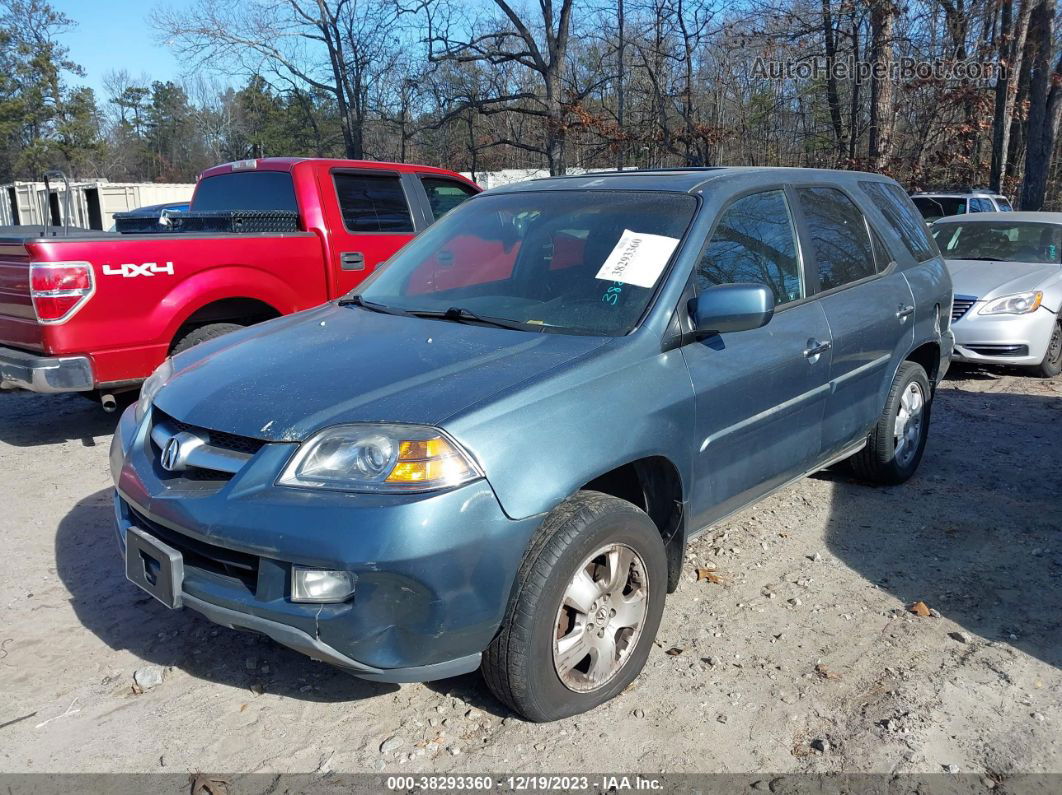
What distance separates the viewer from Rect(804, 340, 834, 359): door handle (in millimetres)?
3752

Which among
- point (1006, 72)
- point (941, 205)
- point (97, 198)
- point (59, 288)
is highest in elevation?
point (1006, 72)

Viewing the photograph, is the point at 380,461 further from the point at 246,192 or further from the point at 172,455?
the point at 246,192

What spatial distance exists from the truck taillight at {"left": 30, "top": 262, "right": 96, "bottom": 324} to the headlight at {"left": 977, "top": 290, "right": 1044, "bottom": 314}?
741 centimetres

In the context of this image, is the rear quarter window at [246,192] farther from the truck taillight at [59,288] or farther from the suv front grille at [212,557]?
the suv front grille at [212,557]

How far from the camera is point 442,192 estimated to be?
7.64 metres

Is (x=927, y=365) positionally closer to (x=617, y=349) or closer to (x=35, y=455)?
(x=617, y=349)

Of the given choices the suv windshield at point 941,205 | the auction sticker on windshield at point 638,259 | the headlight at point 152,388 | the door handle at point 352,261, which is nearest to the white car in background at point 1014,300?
the door handle at point 352,261

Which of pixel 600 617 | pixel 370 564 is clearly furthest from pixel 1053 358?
pixel 370 564

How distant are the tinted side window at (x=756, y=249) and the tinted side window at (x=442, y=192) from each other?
401cm

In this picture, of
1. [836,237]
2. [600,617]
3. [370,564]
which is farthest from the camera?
[836,237]

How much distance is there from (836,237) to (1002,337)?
4.40 metres

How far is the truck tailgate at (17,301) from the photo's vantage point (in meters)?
4.99

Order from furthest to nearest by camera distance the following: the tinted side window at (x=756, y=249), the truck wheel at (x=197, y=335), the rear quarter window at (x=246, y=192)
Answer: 1. the rear quarter window at (x=246, y=192)
2. the truck wheel at (x=197, y=335)
3. the tinted side window at (x=756, y=249)

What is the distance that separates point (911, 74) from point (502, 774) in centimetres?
2003
